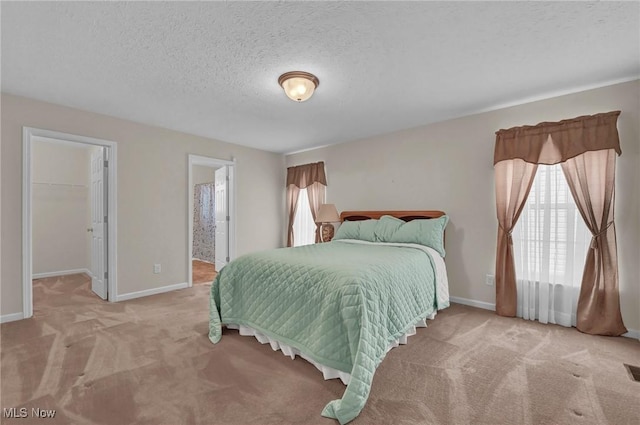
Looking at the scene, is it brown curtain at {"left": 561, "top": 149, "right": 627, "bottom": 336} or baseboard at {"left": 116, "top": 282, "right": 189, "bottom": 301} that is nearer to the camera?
brown curtain at {"left": 561, "top": 149, "right": 627, "bottom": 336}

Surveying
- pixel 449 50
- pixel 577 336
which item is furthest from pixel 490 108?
pixel 577 336

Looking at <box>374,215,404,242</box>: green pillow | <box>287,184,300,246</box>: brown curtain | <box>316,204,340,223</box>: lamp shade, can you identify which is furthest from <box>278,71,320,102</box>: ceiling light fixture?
<box>287,184,300,246</box>: brown curtain

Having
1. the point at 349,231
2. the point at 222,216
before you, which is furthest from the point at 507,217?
the point at 222,216

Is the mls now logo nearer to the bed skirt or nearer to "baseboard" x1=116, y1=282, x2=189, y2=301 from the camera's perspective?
the bed skirt

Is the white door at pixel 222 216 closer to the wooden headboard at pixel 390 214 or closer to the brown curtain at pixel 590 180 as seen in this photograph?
the wooden headboard at pixel 390 214

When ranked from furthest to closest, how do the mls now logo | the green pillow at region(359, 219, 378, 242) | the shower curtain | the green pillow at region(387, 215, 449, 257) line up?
1. the shower curtain
2. the green pillow at region(359, 219, 378, 242)
3. the green pillow at region(387, 215, 449, 257)
4. the mls now logo

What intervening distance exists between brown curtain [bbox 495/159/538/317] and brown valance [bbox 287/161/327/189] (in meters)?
2.63

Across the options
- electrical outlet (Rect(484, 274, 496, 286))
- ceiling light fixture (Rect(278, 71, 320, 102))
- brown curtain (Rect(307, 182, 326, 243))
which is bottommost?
electrical outlet (Rect(484, 274, 496, 286))

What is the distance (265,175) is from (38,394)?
4.12 metres

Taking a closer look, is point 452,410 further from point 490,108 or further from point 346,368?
point 490,108

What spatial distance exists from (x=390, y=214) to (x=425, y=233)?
0.76 meters

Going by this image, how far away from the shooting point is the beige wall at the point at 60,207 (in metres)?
4.78

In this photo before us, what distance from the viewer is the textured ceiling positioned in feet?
5.60

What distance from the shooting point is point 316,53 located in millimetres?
2125
